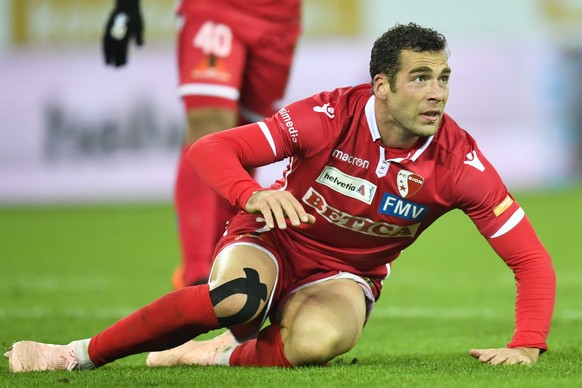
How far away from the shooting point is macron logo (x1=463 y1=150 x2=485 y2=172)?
168 inches

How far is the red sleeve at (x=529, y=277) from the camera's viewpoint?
422 cm

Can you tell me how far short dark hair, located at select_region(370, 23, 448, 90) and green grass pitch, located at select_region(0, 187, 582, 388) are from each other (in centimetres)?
107

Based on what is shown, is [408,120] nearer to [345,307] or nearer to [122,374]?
[345,307]

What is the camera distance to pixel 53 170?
13922mm

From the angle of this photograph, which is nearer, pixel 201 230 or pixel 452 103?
pixel 201 230

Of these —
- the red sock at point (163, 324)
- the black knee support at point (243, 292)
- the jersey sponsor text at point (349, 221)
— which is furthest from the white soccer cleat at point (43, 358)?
the jersey sponsor text at point (349, 221)

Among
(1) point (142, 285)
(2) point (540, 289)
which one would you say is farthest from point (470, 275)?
(2) point (540, 289)

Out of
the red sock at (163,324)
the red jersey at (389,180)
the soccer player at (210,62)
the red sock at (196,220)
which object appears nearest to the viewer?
the red sock at (163,324)

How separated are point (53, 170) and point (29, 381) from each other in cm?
1029

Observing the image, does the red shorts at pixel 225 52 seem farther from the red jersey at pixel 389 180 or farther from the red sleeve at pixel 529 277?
the red sleeve at pixel 529 277

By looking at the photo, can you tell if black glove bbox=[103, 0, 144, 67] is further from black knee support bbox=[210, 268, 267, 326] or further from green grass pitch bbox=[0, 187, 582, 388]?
black knee support bbox=[210, 268, 267, 326]

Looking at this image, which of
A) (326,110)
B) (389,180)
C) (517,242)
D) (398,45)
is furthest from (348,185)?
(517,242)

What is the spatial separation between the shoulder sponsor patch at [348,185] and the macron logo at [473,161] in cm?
35

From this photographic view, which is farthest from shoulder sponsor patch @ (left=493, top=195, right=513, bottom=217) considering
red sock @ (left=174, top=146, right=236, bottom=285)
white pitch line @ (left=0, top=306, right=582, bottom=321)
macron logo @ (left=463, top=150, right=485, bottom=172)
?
red sock @ (left=174, top=146, right=236, bottom=285)
